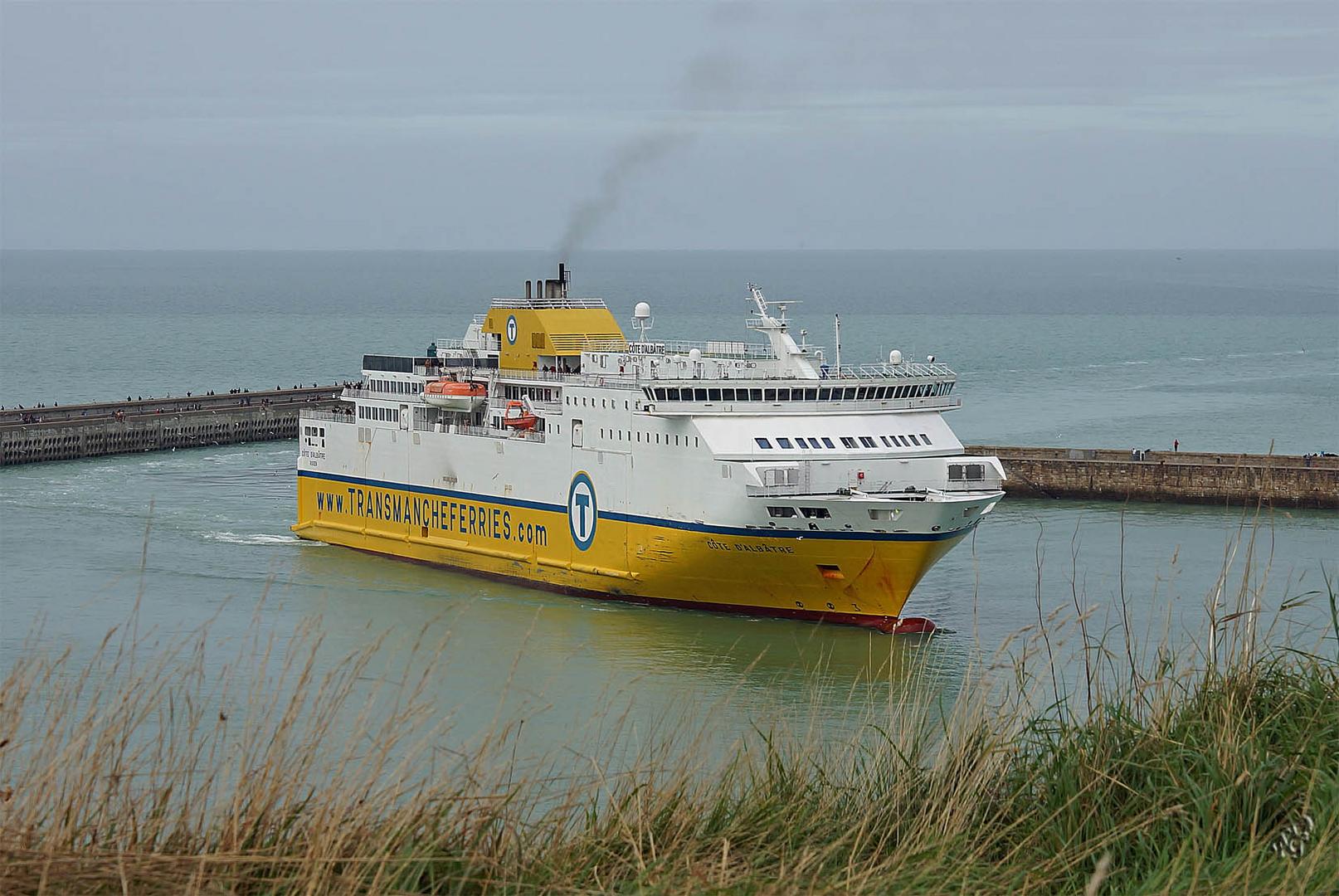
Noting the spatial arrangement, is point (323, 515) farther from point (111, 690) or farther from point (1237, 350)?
point (1237, 350)

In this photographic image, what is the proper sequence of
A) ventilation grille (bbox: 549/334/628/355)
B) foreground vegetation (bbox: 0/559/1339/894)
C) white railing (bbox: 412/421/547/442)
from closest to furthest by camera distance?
1. foreground vegetation (bbox: 0/559/1339/894)
2. white railing (bbox: 412/421/547/442)
3. ventilation grille (bbox: 549/334/628/355)

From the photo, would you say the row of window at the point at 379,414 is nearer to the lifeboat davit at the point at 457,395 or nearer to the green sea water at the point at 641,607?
the lifeboat davit at the point at 457,395

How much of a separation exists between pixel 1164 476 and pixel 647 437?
783 inches

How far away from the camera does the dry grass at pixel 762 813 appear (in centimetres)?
609

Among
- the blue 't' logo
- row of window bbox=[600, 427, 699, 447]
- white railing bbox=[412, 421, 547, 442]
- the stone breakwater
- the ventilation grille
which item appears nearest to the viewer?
row of window bbox=[600, 427, 699, 447]

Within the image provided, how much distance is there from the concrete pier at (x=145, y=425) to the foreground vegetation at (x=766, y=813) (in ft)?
146

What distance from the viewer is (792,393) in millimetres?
26328

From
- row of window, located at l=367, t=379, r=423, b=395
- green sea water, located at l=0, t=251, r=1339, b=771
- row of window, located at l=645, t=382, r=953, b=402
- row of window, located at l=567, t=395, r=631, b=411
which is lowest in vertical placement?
green sea water, located at l=0, t=251, r=1339, b=771

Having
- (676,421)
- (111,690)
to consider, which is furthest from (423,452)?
(111,690)

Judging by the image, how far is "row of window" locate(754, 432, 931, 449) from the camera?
25422 mm

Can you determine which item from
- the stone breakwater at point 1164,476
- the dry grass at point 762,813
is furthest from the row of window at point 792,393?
the dry grass at point 762,813

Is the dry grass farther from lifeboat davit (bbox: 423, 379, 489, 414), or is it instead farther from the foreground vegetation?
lifeboat davit (bbox: 423, 379, 489, 414)

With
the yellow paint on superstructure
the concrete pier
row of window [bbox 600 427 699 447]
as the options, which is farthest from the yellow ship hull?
the concrete pier

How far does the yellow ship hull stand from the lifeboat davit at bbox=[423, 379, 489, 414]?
1671 millimetres
